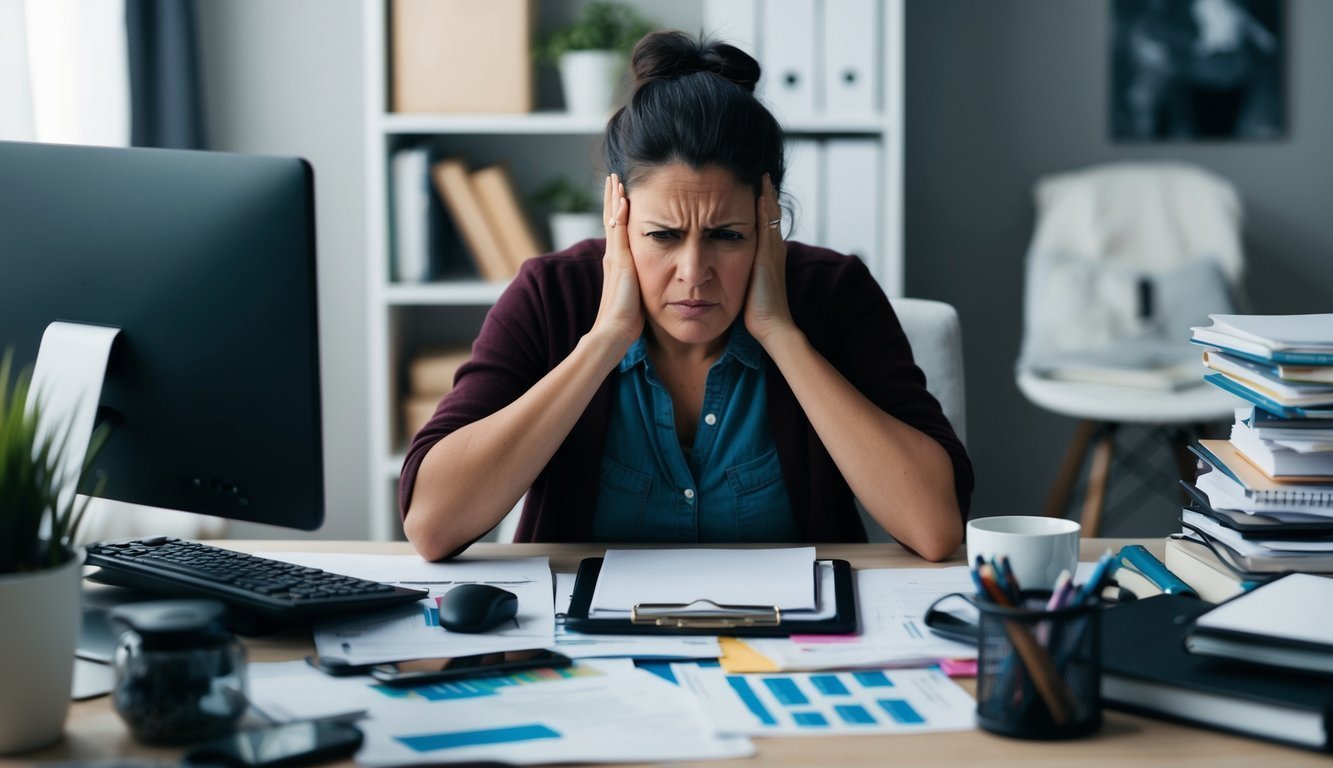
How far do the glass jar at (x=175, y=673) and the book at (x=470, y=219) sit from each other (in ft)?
6.34

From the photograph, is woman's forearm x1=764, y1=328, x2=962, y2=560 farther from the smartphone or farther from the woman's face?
the smartphone

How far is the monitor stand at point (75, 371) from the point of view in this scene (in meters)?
1.09

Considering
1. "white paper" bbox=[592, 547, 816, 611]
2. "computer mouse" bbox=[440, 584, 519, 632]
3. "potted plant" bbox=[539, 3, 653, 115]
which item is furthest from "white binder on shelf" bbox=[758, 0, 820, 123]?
"computer mouse" bbox=[440, 584, 519, 632]

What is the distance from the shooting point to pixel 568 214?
2828mm

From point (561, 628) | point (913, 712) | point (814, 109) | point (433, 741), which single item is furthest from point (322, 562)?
point (814, 109)

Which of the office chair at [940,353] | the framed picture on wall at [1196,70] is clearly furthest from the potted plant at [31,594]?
the framed picture on wall at [1196,70]

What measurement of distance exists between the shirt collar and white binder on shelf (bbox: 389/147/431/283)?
4.13ft

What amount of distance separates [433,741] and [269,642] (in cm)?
28

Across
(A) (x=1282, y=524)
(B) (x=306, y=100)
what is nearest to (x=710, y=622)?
(A) (x=1282, y=524)

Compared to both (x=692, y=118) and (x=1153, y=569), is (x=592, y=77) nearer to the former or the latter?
(x=692, y=118)

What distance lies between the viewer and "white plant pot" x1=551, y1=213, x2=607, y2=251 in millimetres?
2791

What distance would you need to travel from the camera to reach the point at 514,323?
5.14 feet

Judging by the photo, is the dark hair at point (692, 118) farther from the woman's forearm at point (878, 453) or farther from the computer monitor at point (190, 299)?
the computer monitor at point (190, 299)

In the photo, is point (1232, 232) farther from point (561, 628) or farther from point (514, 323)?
point (561, 628)
